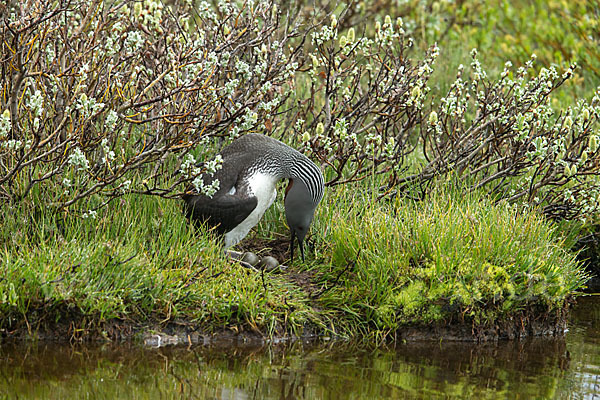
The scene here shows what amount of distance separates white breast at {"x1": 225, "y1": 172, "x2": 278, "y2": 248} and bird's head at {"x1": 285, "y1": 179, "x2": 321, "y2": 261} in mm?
169

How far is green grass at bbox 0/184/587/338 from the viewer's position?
19.2 ft

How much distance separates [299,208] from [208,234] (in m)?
0.77

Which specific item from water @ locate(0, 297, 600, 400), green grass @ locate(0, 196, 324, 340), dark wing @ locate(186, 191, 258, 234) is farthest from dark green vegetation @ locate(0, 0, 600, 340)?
water @ locate(0, 297, 600, 400)

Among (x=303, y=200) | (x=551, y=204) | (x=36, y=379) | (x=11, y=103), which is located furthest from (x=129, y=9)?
(x=551, y=204)

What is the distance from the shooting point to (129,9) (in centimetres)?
768

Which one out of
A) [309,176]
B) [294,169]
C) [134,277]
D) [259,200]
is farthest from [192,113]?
[134,277]

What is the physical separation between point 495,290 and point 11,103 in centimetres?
388

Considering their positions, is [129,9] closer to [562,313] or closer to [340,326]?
[340,326]

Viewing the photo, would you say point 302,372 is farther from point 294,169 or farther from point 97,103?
point 97,103

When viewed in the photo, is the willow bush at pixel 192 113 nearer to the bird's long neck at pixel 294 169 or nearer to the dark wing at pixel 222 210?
the dark wing at pixel 222 210

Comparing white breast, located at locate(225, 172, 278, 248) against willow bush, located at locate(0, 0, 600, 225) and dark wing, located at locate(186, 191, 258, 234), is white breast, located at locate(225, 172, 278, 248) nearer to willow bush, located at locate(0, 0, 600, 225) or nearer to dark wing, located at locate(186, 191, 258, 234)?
dark wing, located at locate(186, 191, 258, 234)

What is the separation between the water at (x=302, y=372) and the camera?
16.5 feet

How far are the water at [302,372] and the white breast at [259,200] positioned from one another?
1.18 metres

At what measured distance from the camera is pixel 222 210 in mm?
6652
